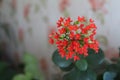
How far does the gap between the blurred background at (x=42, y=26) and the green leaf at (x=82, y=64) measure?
1.20 ft

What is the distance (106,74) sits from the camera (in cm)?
87

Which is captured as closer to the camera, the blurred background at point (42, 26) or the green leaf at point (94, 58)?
the green leaf at point (94, 58)

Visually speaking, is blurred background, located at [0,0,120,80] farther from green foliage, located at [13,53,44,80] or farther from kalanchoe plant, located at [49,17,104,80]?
kalanchoe plant, located at [49,17,104,80]

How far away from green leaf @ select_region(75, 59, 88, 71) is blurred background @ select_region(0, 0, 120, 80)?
0.37m

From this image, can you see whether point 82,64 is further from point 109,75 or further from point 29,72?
point 29,72

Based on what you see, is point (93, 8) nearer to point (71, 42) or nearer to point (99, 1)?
point (99, 1)

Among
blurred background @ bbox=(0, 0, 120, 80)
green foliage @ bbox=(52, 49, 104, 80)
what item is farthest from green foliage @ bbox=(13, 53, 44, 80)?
green foliage @ bbox=(52, 49, 104, 80)

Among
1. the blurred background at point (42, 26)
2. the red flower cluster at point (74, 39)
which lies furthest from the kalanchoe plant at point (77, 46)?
the blurred background at point (42, 26)

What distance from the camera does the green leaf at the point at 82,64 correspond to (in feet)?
2.64

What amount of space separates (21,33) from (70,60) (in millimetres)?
930

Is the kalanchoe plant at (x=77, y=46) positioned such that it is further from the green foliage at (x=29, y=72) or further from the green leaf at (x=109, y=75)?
the green foliage at (x=29, y=72)

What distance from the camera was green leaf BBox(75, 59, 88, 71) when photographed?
0.81 m

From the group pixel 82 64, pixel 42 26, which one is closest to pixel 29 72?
pixel 42 26

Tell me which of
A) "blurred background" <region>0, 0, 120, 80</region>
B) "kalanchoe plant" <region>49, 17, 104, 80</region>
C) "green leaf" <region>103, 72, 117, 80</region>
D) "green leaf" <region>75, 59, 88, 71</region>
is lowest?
"green leaf" <region>103, 72, 117, 80</region>
